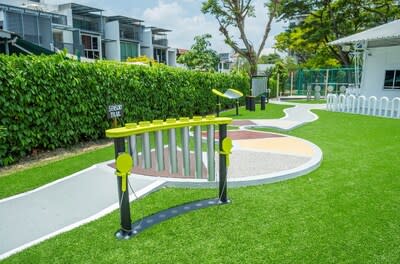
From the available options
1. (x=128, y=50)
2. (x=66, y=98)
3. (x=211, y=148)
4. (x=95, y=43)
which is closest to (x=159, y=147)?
(x=211, y=148)

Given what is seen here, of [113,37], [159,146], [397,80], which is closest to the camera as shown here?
[159,146]

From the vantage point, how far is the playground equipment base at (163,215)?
11.6 feet

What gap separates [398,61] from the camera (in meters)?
16.4

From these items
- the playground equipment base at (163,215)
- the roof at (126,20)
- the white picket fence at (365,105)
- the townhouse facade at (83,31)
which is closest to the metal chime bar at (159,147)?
the playground equipment base at (163,215)

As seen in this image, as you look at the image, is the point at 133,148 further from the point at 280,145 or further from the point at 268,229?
the point at 280,145

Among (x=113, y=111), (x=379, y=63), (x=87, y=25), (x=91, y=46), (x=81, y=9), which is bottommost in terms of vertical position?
(x=113, y=111)

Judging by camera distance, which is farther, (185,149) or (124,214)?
(185,149)

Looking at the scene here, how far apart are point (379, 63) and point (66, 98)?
17174 mm

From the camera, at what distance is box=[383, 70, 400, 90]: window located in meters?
16.7

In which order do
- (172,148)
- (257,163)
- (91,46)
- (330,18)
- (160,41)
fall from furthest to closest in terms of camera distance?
(160,41), (91,46), (330,18), (257,163), (172,148)

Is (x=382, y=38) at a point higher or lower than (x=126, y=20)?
lower

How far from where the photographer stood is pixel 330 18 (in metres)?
30.6

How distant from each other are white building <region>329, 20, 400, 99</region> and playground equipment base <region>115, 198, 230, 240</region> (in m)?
15.2

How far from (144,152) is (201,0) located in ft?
86.0
